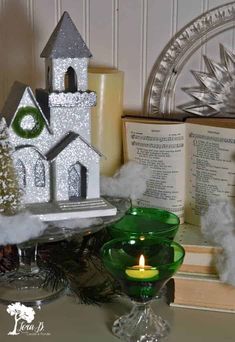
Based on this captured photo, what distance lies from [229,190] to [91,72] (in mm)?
309

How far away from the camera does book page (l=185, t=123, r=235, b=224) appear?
991 mm

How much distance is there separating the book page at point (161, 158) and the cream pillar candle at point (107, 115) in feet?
0.11

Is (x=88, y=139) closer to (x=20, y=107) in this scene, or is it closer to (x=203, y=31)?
(x=20, y=107)

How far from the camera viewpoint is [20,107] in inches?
35.3

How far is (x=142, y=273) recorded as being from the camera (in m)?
0.79

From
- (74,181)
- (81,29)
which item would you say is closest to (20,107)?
(74,181)

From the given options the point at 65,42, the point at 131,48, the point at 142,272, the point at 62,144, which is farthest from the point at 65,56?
the point at 142,272

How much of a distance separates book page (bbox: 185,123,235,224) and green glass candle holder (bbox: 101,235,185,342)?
0.56 ft

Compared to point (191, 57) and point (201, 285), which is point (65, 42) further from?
point (201, 285)

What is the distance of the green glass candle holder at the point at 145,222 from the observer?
941 mm

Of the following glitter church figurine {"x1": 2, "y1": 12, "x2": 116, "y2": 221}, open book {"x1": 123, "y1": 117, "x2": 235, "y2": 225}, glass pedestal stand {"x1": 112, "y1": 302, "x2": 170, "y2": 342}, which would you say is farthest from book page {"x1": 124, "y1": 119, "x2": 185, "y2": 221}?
glass pedestal stand {"x1": 112, "y1": 302, "x2": 170, "y2": 342}

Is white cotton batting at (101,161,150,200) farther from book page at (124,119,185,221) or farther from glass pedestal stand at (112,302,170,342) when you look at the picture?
glass pedestal stand at (112,302,170,342)

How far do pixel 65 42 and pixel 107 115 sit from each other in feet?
0.67

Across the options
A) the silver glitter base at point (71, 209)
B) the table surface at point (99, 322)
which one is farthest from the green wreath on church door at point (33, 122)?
the table surface at point (99, 322)
